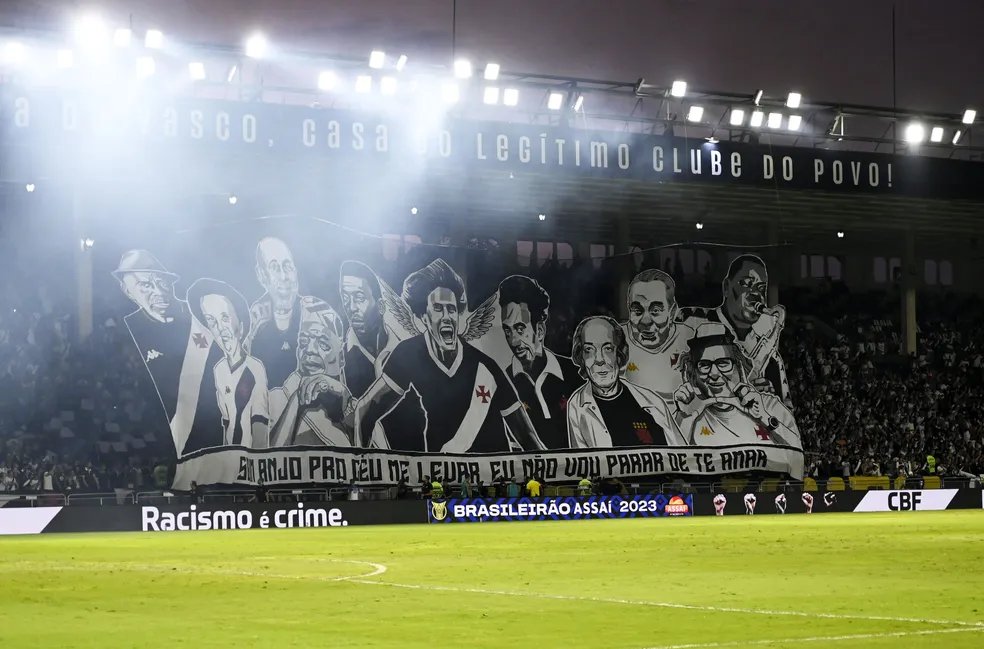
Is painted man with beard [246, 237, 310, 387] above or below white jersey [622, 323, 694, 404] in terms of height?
above

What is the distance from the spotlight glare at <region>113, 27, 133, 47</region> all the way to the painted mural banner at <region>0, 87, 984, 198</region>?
75.1 inches

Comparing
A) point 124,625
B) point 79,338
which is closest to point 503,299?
point 79,338

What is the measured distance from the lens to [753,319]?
58.0 m

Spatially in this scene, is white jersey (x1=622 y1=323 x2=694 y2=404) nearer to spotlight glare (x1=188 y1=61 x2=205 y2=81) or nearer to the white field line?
spotlight glare (x1=188 y1=61 x2=205 y2=81)

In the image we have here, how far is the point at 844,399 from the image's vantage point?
6131cm

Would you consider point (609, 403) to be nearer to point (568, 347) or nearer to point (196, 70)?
point (568, 347)

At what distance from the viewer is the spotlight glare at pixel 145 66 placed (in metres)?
47.1

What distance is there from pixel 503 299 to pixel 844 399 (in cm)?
1625

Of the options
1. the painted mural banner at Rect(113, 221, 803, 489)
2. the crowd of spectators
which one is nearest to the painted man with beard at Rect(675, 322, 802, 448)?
the painted mural banner at Rect(113, 221, 803, 489)

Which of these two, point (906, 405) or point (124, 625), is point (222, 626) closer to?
point (124, 625)

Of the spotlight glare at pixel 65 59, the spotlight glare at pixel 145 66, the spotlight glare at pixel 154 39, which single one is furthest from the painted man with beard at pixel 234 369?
the spotlight glare at pixel 65 59

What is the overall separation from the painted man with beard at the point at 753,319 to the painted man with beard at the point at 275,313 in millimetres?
15808

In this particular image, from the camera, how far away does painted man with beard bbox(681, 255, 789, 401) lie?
57312mm

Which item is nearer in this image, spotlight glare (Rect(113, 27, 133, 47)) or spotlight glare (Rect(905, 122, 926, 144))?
spotlight glare (Rect(113, 27, 133, 47))
